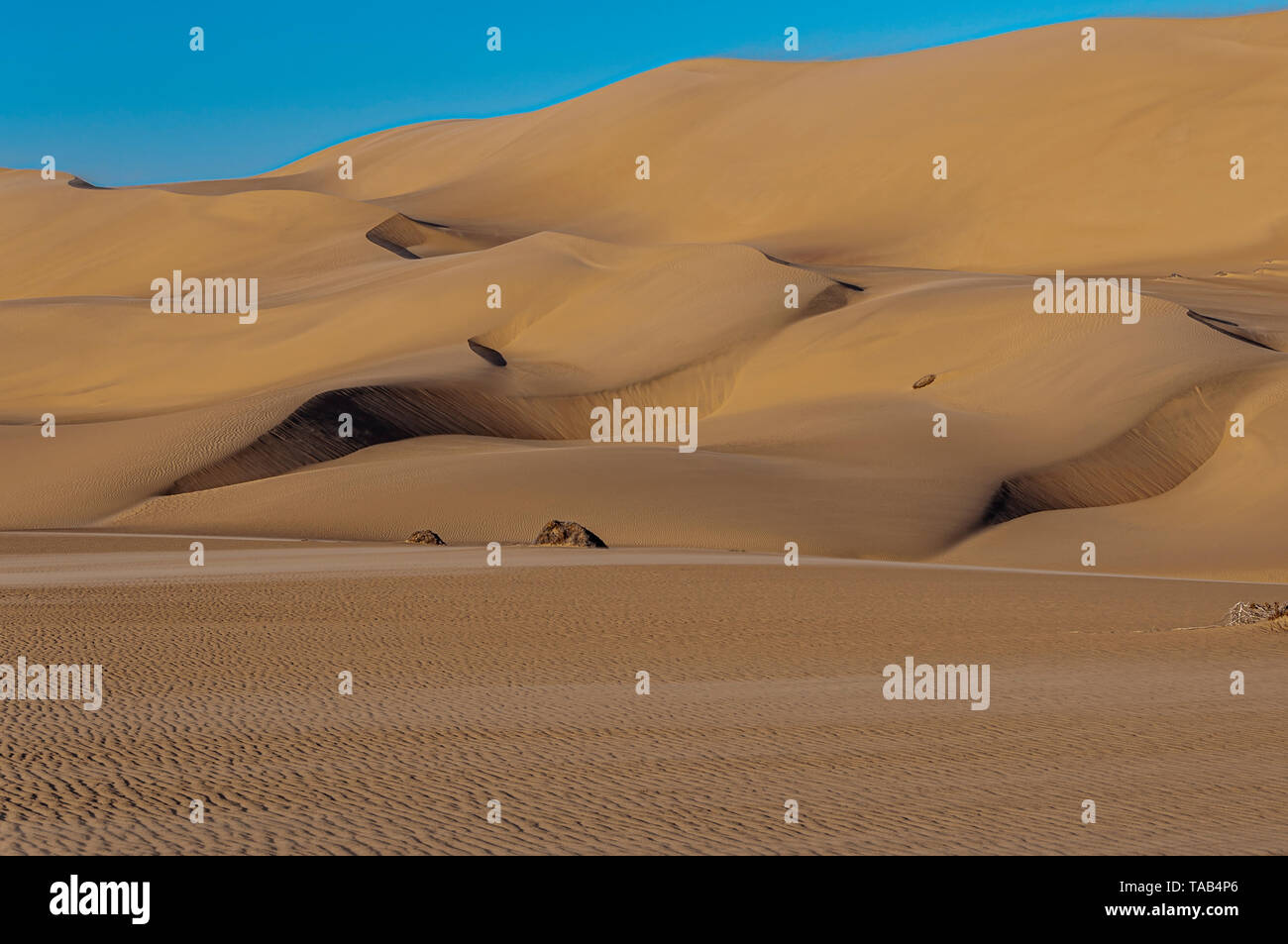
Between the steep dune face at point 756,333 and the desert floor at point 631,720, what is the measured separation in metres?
9.90

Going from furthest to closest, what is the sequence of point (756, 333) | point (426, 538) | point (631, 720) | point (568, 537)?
1. point (756, 333)
2. point (426, 538)
3. point (568, 537)
4. point (631, 720)

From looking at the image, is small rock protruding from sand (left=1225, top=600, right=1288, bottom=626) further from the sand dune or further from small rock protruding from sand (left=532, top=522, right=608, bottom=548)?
small rock protruding from sand (left=532, top=522, right=608, bottom=548)

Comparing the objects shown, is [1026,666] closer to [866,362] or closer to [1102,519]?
[1102,519]

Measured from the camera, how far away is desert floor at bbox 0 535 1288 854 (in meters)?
9.08

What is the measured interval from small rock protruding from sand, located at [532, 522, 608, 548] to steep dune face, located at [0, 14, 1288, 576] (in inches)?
83.5

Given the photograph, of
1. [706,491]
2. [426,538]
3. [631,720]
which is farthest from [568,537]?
[631,720]

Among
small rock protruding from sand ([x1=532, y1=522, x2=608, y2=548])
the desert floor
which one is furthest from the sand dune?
small rock protruding from sand ([x1=532, y1=522, x2=608, y2=548])

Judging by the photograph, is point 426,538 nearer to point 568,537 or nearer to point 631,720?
point 568,537

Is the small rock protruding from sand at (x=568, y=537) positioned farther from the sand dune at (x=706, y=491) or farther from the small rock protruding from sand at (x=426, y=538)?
the small rock protruding from sand at (x=426, y=538)

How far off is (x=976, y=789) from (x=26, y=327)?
5674cm

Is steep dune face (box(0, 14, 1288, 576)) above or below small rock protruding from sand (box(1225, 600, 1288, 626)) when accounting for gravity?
above

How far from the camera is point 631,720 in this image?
41.5 feet

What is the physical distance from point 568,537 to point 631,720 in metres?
16.9

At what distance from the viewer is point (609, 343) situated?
2028 inches
